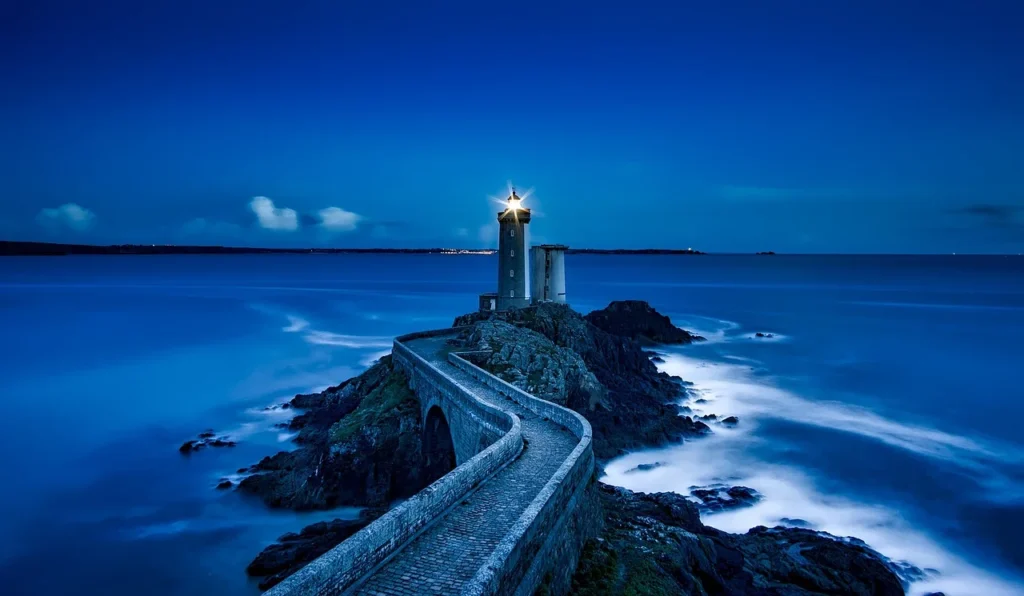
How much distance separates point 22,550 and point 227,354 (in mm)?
26870

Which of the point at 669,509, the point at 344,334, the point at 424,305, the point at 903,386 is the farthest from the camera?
the point at 424,305

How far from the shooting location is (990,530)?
688 inches

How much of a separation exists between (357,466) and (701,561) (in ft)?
36.6

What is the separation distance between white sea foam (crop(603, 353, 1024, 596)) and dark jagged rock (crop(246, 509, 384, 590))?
8.61 m

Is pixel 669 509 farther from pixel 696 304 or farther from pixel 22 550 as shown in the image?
pixel 696 304

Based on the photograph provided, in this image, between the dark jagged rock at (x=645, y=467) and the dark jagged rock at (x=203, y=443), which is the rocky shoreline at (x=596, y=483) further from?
the dark jagged rock at (x=203, y=443)

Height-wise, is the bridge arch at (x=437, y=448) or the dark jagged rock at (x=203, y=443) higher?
the bridge arch at (x=437, y=448)

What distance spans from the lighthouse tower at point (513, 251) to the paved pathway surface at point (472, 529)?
743 inches

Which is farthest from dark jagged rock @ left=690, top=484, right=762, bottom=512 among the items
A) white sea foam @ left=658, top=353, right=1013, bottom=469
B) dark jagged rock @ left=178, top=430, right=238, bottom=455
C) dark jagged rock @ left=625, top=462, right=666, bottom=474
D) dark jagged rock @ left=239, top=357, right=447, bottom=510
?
dark jagged rock @ left=178, top=430, right=238, bottom=455

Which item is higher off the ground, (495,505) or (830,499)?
(495,505)

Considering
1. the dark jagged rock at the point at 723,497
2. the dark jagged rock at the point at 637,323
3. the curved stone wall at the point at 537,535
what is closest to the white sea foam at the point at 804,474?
the dark jagged rock at the point at 723,497

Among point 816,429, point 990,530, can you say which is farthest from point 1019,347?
point 990,530

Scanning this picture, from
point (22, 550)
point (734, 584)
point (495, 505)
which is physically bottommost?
point (22, 550)

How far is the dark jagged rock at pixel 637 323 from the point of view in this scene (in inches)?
1716
